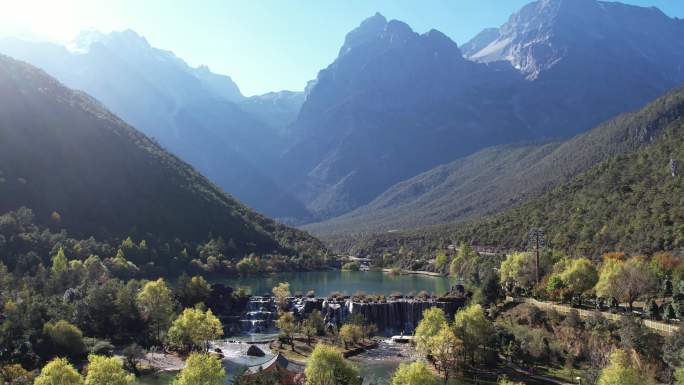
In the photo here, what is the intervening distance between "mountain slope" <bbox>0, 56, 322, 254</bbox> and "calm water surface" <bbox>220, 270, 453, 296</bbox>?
20848mm

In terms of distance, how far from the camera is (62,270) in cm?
9944

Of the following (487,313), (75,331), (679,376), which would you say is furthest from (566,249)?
(75,331)

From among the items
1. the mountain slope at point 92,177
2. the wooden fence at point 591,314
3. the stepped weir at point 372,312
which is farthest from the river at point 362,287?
the mountain slope at point 92,177

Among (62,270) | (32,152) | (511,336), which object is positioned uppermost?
(32,152)

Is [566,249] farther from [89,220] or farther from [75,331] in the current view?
[89,220]

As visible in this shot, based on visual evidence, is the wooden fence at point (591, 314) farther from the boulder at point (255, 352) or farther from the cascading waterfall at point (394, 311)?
the boulder at point (255, 352)

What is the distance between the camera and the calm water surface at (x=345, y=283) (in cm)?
12488

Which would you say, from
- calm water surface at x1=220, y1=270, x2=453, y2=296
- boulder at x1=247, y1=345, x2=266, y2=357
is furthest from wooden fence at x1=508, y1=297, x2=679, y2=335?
calm water surface at x1=220, y1=270, x2=453, y2=296

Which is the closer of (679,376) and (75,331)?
(679,376)

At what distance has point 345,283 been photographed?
461ft

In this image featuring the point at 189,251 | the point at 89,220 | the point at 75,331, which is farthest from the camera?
the point at 189,251

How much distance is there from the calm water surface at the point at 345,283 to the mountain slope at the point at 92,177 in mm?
20848

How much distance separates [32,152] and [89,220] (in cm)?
2257

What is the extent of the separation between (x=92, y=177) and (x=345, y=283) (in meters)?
69.6
